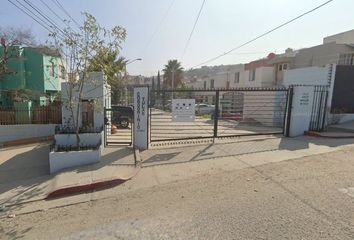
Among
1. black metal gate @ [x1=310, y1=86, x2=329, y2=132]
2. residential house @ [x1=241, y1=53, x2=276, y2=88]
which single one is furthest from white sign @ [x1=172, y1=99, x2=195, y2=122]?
residential house @ [x1=241, y1=53, x2=276, y2=88]

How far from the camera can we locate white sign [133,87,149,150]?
29.0ft

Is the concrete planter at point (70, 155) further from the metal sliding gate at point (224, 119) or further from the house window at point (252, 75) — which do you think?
the house window at point (252, 75)

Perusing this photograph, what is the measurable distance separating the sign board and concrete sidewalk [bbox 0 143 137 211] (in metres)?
7.19

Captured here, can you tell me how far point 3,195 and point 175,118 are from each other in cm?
589

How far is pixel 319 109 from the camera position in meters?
11.8

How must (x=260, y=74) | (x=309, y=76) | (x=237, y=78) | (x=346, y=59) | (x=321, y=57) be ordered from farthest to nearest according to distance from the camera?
(x=237, y=78) < (x=260, y=74) < (x=321, y=57) < (x=346, y=59) < (x=309, y=76)

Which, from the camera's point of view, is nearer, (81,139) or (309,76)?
(81,139)

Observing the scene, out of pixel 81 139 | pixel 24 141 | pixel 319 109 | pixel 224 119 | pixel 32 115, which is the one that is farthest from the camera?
pixel 224 119

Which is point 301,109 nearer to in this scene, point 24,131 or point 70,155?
point 70,155

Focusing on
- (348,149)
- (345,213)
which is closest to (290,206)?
(345,213)

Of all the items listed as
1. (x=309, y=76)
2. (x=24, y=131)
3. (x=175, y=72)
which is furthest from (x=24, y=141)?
(x=175, y=72)

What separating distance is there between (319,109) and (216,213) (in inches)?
386

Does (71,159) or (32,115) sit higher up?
(32,115)

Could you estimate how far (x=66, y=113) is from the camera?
986 cm
